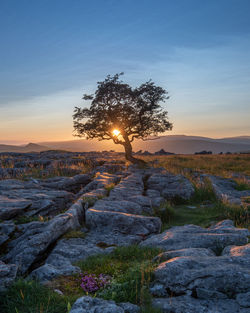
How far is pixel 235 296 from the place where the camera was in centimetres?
392

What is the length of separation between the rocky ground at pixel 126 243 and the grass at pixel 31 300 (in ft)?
0.76

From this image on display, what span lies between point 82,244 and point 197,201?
31.5 feet

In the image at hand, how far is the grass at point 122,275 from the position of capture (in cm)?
415

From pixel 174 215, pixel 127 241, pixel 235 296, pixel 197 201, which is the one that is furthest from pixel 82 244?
pixel 197 201

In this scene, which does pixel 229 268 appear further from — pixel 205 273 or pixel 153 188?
pixel 153 188

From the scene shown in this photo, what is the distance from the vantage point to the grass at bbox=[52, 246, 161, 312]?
415 cm

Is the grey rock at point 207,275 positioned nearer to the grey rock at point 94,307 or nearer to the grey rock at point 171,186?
the grey rock at point 94,307

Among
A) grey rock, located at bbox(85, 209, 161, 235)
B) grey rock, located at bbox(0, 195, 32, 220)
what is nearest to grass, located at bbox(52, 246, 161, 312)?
grey rock, located at bbox(85, 209, 161, 235)

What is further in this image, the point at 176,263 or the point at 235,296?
the point at 176,263

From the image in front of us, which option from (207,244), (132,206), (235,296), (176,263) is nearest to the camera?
(235,296)

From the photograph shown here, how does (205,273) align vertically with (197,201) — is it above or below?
above

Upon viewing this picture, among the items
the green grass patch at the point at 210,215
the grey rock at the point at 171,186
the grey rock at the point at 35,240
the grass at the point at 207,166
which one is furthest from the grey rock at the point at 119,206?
the grass at the point at 207,166

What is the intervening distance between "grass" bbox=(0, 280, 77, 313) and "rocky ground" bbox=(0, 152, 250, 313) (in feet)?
0.76

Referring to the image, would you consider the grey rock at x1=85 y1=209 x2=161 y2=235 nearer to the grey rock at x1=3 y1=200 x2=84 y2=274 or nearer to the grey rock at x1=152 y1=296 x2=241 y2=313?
the grey rock at x1=3 y1=200 x2=84 y2=274
